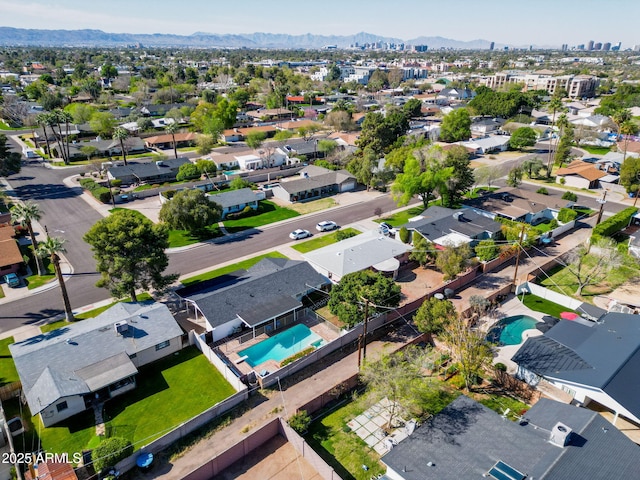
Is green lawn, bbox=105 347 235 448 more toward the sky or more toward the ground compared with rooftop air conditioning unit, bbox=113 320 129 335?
more toward the ground

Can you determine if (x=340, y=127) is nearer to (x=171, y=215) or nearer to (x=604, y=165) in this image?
(x=604, y=165)

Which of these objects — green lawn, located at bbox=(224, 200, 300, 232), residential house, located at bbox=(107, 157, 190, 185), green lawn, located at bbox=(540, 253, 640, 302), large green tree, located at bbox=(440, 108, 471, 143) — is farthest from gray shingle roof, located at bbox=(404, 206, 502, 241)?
large green tree, located at bbox=(440, 108, 471, 143)

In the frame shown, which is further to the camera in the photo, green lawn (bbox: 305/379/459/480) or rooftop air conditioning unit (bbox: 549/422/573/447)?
green lawn (bbox: 305/379/459/480)

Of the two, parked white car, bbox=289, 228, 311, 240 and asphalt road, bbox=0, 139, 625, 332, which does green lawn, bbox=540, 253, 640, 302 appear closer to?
asphalt road, bbox=0, 139, 625, 332

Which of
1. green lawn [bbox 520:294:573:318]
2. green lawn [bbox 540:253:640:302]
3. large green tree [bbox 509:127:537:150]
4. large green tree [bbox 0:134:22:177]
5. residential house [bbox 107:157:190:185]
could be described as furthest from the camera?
large green tree [bbox 509:127:537:150]

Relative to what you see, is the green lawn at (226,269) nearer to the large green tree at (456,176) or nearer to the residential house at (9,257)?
the residential house at (9,257)

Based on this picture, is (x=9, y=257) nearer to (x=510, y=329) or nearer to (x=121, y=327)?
(x=121, y=327)

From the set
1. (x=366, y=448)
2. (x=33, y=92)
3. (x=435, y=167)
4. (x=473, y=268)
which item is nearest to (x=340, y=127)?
(x=435, y=167)
